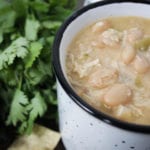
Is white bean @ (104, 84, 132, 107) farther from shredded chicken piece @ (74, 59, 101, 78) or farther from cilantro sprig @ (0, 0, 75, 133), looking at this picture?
cilantro sprig @ (0, 0, 75, 133)

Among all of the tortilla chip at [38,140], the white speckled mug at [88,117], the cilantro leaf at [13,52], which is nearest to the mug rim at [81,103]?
the white speckled mug at [88,117]

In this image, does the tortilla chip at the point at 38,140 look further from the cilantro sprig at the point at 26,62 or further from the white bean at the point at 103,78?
the white bean at the point at 103,78

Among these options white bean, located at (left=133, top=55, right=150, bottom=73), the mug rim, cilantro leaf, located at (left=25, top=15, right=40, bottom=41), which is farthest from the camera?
cilantro leaf, located at (left=25, top=15, right=40, bottom=41)

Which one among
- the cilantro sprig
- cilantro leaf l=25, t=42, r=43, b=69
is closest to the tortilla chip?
the cilantro sprig

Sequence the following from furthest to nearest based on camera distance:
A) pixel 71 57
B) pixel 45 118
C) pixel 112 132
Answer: pixel 45 118 → pixel 71 57 → pixel 112 132

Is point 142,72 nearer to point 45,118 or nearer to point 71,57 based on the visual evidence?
point 71,57

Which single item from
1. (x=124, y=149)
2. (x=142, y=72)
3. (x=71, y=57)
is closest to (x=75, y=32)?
(x=71, y=57)

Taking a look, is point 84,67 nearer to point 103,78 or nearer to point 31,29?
point 103,78
